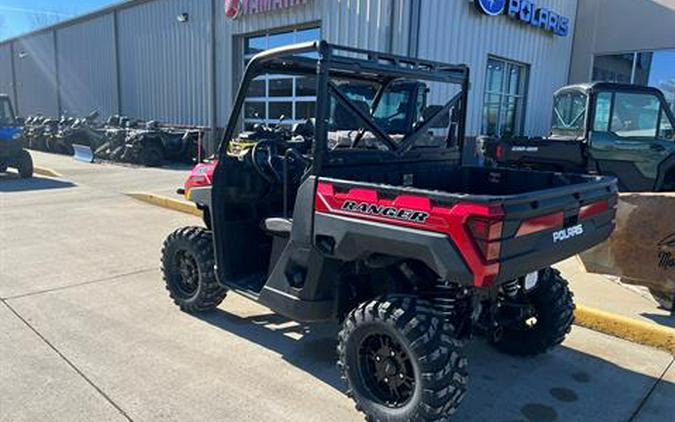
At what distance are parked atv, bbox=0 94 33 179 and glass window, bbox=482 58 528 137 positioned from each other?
11486 mm

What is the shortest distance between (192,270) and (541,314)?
2.75 meters

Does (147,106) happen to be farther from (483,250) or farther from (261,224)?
(483,250)

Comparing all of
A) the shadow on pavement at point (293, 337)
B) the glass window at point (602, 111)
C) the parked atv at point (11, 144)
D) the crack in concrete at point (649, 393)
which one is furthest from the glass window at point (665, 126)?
the parked atv at point (11, 144)

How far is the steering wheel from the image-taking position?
386 centimetres

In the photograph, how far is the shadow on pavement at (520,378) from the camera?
3.10m

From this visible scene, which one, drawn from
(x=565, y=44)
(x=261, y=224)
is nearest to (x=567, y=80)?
(x=565, y=44)

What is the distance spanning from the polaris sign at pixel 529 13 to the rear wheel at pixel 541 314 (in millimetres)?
10158

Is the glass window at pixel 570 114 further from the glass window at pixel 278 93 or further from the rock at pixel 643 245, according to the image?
the glass window at pixel 278 93

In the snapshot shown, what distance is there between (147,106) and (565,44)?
14.7 meters

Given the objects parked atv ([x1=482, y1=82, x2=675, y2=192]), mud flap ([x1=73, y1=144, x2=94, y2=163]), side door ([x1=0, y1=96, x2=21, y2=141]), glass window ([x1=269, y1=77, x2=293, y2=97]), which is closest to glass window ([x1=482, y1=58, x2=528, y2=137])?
parked atv ([x1=482, y1=82, x2=675, y2=192])

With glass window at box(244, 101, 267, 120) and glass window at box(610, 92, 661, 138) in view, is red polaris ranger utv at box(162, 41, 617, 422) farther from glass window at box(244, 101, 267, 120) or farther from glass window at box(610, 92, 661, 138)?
glass window at box(244, 101, 267, 120)

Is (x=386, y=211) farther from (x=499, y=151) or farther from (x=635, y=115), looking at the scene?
(x=635, y=115)

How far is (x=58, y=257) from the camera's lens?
234 inches

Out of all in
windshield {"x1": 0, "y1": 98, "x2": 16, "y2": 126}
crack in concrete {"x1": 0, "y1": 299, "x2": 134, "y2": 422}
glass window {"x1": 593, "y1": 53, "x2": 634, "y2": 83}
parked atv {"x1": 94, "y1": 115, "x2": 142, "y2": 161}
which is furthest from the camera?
parked atv {"x1": 94, "y1": 115, "x2": 142, "y2": 161}
